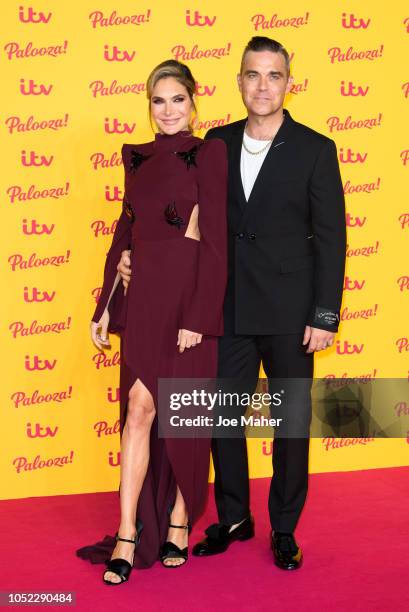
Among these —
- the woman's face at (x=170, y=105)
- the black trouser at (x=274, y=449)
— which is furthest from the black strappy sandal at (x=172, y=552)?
the woman's face at (x=170, y=105)

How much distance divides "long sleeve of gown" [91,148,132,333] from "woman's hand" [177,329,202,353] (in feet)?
0.98

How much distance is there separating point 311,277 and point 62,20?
5.71 ft

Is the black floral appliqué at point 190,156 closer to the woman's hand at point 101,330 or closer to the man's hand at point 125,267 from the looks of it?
the man's hand at point 125,267

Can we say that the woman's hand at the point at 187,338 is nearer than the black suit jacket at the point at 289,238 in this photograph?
Yes

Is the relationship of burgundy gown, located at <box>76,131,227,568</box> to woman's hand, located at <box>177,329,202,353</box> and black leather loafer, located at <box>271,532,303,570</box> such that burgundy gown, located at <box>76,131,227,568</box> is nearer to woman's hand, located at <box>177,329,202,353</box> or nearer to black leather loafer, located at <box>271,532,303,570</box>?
woman's hand, located at <box>177,329,202,353</box>

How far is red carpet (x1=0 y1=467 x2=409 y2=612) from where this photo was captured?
9.38 ft

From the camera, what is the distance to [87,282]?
407cm

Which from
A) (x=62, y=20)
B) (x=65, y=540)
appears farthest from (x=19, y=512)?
(x=62, y=20)

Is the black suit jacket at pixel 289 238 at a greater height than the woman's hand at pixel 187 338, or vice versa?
the black suit jacket at pixel 289 238

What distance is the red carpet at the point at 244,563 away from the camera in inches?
113

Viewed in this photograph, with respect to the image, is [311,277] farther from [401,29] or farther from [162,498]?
[401,29]

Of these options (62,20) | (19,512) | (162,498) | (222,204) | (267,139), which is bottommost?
(19,512)

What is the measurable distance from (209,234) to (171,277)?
0.68ft

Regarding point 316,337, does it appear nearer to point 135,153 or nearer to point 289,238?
point 289,238
